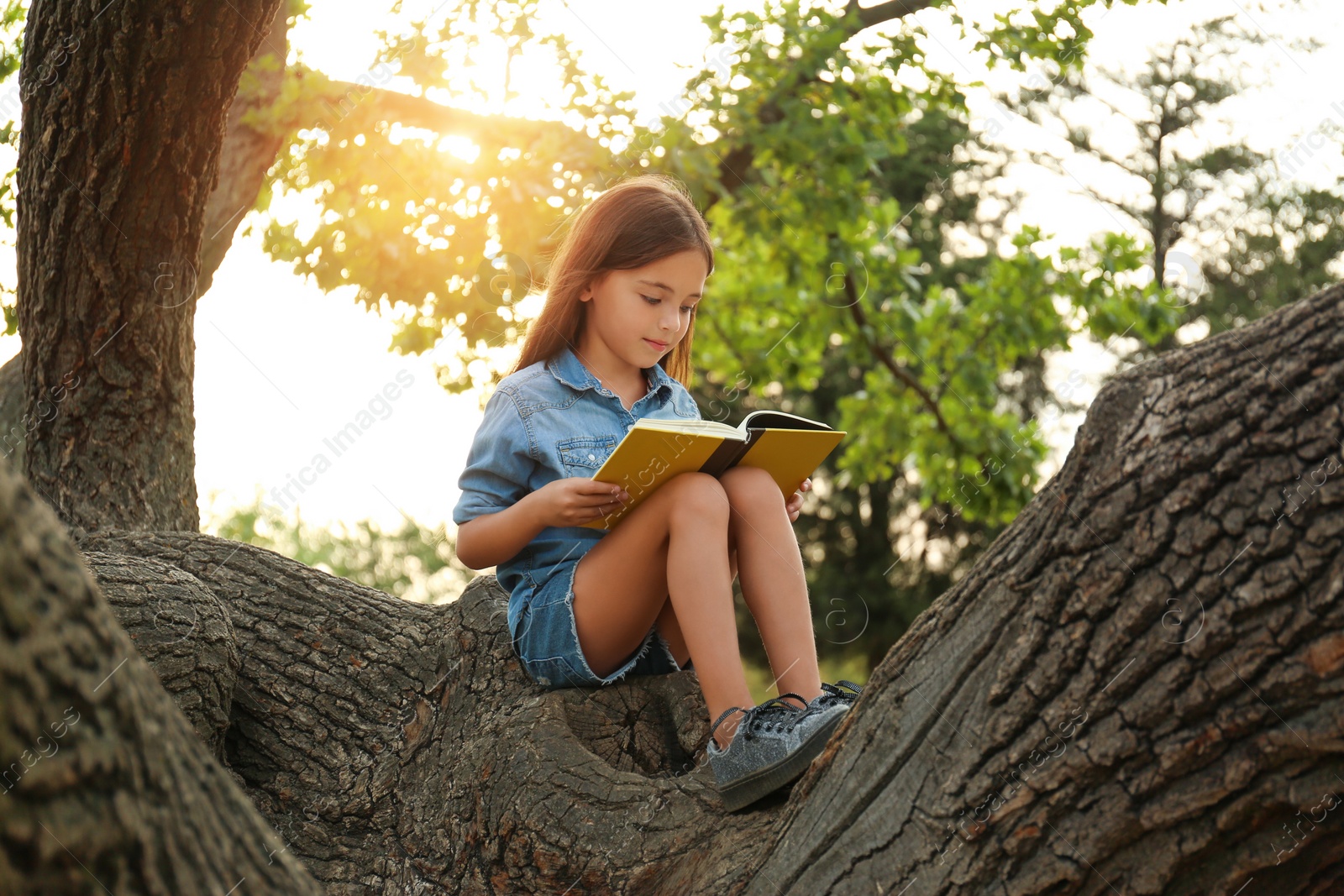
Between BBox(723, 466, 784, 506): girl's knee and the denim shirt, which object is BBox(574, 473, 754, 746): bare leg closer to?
BBox(723, 466, 784, 506): girl's knee

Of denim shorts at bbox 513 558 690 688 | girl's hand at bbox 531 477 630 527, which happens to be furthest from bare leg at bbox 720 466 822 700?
denim shorts at bbox 513 558 690 688

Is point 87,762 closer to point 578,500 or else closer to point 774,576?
point 578,500

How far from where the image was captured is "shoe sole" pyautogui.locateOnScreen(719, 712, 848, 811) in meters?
1.86

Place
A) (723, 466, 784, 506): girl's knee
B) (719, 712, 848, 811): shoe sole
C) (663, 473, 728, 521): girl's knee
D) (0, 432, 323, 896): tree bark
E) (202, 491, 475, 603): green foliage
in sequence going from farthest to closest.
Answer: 1. (202, 491, 475, 603): green foliage
2. (723, 466, 784, 506): girl's knee
3. (663, 473, 728, 521): girl's knee
4. (719, 712, 848, 811): shoe sole
5. (0, 432, 323, 896): tree bark

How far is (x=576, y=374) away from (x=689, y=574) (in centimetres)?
83

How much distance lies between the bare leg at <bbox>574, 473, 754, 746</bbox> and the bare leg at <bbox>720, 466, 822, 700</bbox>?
8 centimetres

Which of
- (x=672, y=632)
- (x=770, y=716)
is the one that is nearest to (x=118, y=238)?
(x=672, y=632)

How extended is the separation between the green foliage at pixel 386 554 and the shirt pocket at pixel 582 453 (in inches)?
295

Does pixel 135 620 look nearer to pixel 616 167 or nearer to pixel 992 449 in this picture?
pixel 616 167

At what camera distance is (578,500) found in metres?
2.18

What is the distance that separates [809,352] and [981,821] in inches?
260

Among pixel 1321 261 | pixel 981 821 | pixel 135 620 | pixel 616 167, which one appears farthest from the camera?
pixel 1321 261

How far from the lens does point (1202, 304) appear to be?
38.2 ft

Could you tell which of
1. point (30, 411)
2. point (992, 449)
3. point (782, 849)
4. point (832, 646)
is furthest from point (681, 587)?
point (832, 646)
